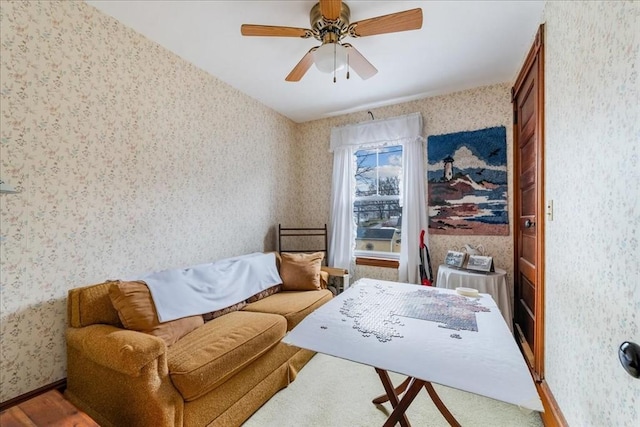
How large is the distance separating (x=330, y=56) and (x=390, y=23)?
1.25 feet

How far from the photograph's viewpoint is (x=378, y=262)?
327 centimetres

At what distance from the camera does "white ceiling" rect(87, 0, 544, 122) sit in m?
1.77

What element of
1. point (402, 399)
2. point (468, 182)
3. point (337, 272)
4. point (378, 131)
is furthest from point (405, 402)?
point (378, 131)

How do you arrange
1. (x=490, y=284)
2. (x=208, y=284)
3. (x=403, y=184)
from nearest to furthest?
(x=208, y=284) → (x=490, y=284) → (x=403, y=184)

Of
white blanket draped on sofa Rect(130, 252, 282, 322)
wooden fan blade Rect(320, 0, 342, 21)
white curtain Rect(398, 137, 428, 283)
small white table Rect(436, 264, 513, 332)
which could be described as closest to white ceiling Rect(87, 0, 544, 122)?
wooden fan blade Rect(320, 0, 342, 21)

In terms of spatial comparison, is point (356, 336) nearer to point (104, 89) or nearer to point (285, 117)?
point (104, 89)

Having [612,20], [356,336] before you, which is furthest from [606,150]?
[356,336]

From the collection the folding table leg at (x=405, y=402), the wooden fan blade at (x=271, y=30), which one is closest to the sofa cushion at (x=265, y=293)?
the folding table leg at (x=405, y=402)

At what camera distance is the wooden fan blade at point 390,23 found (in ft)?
4.84

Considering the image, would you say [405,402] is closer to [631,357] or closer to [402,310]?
[402,310]

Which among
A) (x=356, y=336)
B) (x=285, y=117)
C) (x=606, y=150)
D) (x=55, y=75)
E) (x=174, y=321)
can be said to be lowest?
(x=174, y=321)

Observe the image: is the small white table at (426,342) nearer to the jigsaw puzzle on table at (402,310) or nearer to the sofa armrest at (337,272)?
the jigsaw puzzle on table at (402,310)

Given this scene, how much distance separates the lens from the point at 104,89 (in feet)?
5.96

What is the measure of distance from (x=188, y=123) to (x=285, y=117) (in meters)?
1.54
